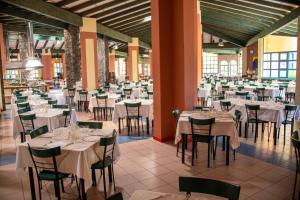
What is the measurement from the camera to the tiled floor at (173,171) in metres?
3.76

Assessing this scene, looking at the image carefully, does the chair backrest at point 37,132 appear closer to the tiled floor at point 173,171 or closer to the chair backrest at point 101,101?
the tiled floor at point 173,171

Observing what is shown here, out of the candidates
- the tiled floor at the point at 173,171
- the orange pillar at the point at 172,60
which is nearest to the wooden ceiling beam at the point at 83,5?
the orange pillar at the point at 172,60

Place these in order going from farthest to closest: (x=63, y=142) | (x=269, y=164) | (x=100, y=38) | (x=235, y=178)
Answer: (x=100, y=38) → (x=269, y=164) → (x=235, y=178) → (x=63, y=142)

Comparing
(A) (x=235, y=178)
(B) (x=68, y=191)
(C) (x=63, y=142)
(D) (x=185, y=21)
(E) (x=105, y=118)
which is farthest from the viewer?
(E) (x=105, y=118)

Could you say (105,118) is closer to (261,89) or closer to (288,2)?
(261,89)

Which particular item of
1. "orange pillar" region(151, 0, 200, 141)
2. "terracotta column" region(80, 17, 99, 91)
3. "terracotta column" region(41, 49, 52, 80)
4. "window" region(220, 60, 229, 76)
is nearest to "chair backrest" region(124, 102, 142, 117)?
"orange pillar" region(151, 0, 200, 141)

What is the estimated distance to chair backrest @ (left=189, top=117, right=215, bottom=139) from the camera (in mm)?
4387

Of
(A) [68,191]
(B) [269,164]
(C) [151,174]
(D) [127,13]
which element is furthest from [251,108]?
(D) [127,13]

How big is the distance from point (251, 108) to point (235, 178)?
2.25 metres

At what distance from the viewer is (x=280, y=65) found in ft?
55.3

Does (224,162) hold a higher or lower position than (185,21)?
lower

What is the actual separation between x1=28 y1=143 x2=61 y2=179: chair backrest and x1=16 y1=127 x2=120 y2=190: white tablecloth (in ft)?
0.34

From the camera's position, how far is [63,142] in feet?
11.6

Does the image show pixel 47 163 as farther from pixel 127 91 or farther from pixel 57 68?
pixel 57 68
